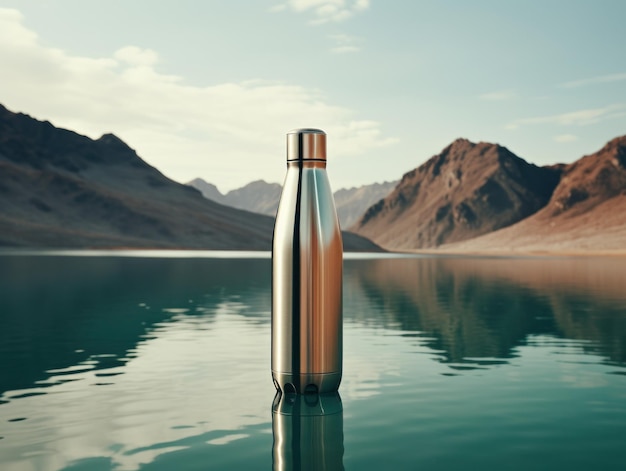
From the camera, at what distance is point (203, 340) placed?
18438 mm

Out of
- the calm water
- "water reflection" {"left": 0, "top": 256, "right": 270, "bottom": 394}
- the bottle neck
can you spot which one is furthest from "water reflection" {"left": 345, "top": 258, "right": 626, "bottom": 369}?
the bottle neck

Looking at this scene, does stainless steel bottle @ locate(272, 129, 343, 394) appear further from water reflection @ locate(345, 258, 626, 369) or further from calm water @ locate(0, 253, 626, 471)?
water reflection @ locate(345, 258, 626, 369)

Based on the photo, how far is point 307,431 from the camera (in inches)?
347

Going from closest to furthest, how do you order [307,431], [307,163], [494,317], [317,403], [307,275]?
[307,431] → [307,275] → [307,163] → [317,403] → [494,317]

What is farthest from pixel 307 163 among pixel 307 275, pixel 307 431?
pixel 307 431

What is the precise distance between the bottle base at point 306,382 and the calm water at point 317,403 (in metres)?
0.23

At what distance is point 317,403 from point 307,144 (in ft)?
10.6

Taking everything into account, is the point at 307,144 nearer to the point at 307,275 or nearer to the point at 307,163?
the point at 307,163

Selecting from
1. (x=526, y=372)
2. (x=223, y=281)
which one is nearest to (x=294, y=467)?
(x=526, y=372)

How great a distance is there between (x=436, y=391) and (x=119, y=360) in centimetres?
642

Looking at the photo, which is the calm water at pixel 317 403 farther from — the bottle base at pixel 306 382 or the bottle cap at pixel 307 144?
the bottle cap at pixel 307 144

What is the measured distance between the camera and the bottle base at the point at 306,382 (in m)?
9.82

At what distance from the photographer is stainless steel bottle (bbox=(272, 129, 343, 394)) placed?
9.73m

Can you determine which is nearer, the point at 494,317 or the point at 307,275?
the point at 307,275
